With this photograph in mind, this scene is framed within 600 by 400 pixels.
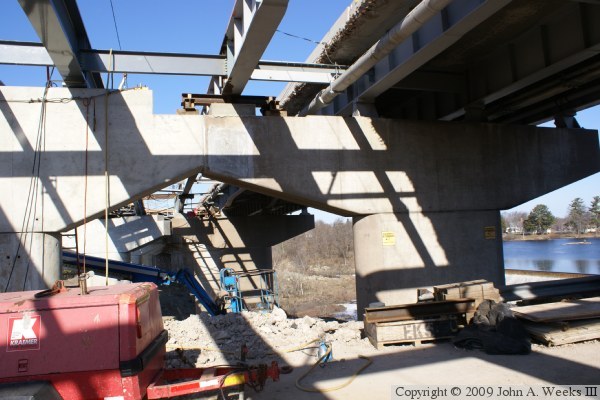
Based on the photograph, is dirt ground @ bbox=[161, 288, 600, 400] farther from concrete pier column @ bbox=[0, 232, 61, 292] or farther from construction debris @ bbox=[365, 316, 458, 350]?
concrete pier column @ bbox=[0, 232, 61, 292]

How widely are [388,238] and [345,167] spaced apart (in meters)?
1.89

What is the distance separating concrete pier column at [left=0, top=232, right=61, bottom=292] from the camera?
26.3 ft

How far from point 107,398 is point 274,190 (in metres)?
5.76

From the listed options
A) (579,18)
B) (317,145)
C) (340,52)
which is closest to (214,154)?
(317,145)

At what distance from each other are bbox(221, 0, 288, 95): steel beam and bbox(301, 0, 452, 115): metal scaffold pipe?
69.0 inches

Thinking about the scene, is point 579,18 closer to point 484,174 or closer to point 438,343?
point 484,174

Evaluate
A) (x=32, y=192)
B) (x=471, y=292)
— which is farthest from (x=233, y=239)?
(x=471, y=292)

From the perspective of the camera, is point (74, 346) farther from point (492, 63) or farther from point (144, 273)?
point (144, 273)

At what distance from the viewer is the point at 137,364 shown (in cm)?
447

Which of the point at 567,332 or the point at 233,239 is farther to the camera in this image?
the point at 233,239

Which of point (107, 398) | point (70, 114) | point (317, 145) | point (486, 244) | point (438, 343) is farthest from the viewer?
point (486, 244)

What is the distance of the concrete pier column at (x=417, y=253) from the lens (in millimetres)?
10297

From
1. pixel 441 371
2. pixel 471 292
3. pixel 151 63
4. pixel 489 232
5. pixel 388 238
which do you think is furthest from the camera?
pixel 489 232

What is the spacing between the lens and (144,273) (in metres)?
16.2
